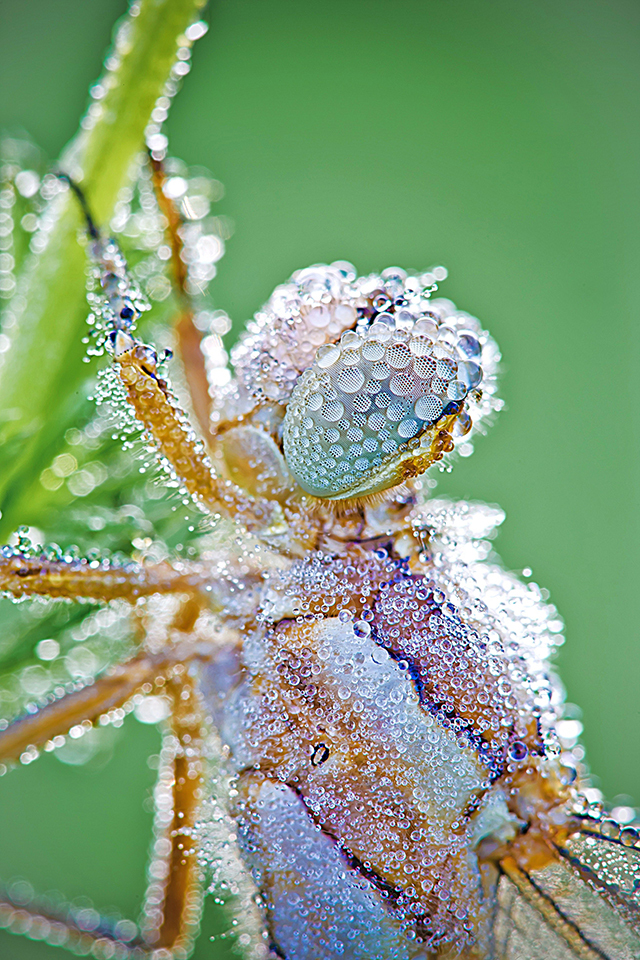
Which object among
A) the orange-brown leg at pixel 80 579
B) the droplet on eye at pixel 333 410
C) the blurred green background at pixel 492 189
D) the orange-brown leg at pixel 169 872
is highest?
the blurred green background at pixel 492 189

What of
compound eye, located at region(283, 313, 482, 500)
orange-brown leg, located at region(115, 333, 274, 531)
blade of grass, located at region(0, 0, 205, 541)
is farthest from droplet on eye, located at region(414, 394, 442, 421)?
blade of grass, located at region(0, 0, 205, 541)

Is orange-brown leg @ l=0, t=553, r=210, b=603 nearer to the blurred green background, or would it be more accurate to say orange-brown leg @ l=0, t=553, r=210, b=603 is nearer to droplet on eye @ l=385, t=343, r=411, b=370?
droplet on eye @ l=385, t=343, r=411, b=370

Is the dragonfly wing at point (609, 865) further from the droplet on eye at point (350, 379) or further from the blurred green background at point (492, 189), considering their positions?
the blurred green background at point (492, 189)

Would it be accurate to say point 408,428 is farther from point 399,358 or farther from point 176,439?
point 176,439

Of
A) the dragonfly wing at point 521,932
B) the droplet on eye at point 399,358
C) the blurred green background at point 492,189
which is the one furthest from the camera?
the blurred green background at point 492,189

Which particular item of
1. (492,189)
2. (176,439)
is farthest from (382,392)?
(492,189)

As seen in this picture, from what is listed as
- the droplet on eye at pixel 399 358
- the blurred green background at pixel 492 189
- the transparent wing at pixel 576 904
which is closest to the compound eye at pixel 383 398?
the droplet on eye at pixel 399 358

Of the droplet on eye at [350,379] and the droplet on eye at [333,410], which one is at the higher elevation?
the droplet on eye at [350,379]
